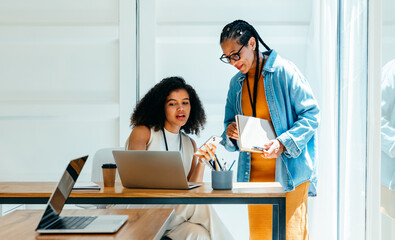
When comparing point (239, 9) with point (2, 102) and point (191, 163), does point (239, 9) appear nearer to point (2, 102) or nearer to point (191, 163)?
point (191, 163)

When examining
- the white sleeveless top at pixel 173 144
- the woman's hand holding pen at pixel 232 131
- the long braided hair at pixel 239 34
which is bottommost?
the white sleeveless top at pixel 173 144

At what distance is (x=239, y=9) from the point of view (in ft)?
10.8

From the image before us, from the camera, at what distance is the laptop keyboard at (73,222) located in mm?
1375

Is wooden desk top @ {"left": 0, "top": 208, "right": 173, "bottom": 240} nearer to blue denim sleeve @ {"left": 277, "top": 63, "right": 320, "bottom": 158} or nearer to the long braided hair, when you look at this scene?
blue denim sleeve @ {"left": 277, "top": 63, "right": 320, "bottom": 158}

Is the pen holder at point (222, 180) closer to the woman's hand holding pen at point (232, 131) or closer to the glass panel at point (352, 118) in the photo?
the woman's hand holding pen at point (232, 131)

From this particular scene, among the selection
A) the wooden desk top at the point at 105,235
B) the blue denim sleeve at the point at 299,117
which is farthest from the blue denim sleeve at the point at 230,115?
the wooden desk top at the point at 105,235

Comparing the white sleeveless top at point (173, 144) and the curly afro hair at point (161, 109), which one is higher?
the curly afro hair at point (161, 109)

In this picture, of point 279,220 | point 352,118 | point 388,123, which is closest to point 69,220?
point 279,220

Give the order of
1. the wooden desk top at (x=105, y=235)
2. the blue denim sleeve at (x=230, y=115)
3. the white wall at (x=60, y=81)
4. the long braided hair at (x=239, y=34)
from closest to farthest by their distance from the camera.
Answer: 1. the wooden desk top at (x=105, y=235)
2. the long braided hair at (x=239, y=34)
3. the blue denim sleeve at (x=230, y=115)
4. the white wall at (x=60, y=81)

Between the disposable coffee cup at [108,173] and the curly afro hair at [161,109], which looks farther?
the curly afro hair at [161,109]

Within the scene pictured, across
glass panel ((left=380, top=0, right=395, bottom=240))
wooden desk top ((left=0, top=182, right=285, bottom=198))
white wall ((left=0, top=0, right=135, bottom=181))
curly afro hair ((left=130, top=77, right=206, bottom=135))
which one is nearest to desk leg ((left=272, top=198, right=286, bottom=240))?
wooden desk top ((left=0, top=182, right=285, bottom=198))

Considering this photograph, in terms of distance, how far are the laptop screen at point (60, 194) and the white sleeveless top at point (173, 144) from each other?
883 mm

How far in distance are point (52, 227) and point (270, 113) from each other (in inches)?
48.2

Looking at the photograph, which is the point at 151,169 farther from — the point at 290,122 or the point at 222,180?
the point at 290,122
